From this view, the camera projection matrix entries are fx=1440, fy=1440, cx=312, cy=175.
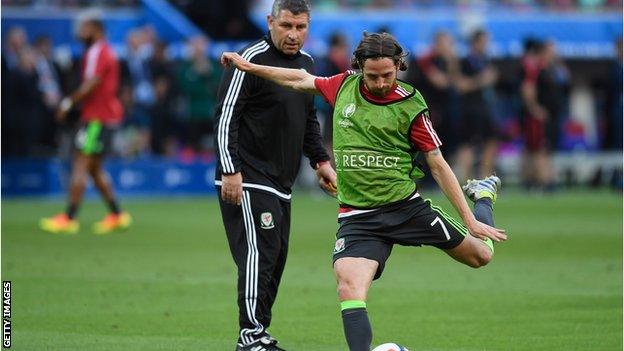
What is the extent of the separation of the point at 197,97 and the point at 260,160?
1827 centimetres

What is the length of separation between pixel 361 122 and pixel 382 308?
351 centimetres

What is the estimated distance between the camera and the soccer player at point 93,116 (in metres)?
18.5

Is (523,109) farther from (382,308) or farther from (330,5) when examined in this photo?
(382,308)

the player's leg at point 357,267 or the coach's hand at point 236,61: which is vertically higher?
the coach's hand at point 236,61

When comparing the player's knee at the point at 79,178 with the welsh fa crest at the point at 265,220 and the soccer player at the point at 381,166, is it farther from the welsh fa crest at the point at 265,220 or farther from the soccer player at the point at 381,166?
the soccer player at the point at 381,166

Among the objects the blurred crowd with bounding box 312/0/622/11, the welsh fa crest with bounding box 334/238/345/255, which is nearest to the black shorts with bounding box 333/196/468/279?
the welsh fa crest with bounding box 334/238/345/255

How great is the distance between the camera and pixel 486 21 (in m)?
33.1

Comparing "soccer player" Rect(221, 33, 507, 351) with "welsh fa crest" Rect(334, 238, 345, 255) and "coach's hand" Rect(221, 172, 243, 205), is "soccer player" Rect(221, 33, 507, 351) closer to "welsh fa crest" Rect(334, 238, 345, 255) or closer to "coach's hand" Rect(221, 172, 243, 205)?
"welsh fa crest" Rect(334, 238, 345, 255)

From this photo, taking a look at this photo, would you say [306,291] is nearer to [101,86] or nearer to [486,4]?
[101,86]

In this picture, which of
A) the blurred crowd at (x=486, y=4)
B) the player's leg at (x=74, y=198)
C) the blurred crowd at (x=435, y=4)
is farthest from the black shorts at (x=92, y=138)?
the blurred crowd at (x=486, y=4)

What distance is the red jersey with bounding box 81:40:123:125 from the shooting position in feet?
60.7

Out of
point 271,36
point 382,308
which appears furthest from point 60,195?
point 271,36

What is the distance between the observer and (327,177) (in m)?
10.3

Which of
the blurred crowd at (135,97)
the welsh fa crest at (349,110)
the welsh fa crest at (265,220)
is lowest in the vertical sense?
the blurred crowd at (135,97)
